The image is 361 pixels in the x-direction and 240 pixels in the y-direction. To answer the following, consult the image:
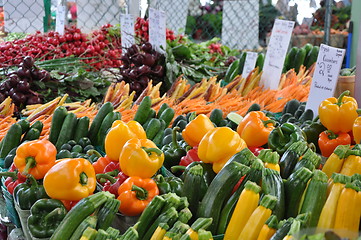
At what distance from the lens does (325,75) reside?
106 inches

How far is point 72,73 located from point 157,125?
1.77m

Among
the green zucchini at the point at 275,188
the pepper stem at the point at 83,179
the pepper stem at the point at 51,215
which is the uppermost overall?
the green zucchini at the point at 275,188

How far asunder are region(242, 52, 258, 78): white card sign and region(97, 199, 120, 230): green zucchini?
2839mm

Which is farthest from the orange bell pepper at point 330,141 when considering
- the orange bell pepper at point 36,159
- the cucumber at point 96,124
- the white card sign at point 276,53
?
the white card sign at point 276,53

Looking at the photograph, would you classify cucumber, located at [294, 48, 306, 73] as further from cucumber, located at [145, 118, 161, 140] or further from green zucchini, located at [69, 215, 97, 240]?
green zucchini, located at [69, 215, 97, 240]

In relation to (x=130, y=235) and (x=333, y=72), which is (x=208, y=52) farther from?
(x=130, y=235)

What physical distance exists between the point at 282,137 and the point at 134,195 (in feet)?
2.10

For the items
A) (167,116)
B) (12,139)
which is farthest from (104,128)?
(12,139)

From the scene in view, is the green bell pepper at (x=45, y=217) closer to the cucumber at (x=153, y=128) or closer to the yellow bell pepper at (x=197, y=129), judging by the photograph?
the yellow bell pepper at (x=197, y=129)

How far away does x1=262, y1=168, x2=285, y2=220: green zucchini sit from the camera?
1.44 meters

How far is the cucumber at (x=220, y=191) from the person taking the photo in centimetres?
155

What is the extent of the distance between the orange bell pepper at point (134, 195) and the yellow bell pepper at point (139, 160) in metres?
0.04

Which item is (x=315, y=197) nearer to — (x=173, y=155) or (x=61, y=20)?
(x=173, y=155)

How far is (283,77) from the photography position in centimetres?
403
